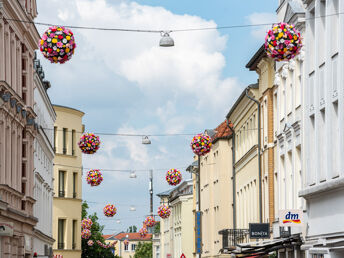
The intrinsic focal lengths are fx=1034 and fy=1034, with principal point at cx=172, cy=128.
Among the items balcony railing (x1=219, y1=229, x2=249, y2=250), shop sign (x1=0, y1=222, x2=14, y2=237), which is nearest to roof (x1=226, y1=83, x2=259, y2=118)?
balcony railing (x1=219, y1=229, x2=249, y2=250)

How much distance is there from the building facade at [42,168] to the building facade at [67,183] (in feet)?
30.0

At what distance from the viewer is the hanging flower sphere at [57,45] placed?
22.4 m

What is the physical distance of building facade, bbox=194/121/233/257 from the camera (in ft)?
201

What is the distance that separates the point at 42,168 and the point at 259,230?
1671cm

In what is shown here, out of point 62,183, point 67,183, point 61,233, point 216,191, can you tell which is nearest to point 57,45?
point 216,191

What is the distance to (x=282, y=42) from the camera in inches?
840

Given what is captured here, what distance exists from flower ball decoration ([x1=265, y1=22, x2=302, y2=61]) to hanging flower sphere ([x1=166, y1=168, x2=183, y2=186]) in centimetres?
2349

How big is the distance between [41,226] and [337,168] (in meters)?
26.7

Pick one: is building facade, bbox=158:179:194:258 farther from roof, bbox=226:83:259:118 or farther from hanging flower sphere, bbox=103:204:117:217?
roof, bbox=226:83:259:118

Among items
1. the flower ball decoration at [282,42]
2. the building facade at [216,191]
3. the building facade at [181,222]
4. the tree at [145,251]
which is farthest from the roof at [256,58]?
the tree at [145,251]

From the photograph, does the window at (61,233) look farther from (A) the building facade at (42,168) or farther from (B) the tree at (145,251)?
(B) the tree at (145,251)

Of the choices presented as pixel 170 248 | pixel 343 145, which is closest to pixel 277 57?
pixel 343 145

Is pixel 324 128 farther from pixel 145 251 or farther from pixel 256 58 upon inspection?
pixel 145 251

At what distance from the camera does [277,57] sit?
70.6 feet
